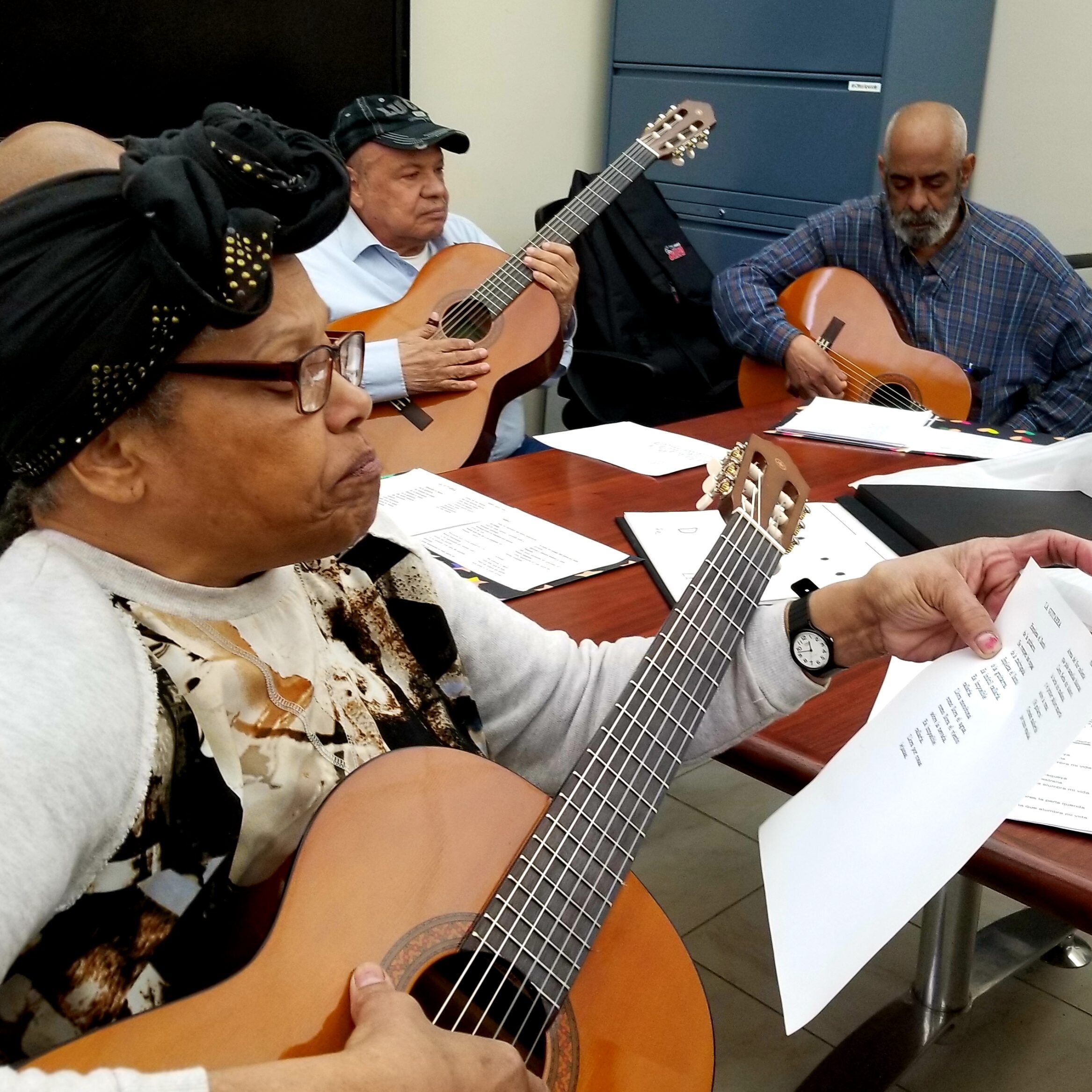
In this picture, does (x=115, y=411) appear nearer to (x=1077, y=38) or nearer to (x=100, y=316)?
(x=100, y=316)

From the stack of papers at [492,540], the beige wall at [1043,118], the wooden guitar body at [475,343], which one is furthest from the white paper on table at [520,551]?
the beige wall at [1043,118]

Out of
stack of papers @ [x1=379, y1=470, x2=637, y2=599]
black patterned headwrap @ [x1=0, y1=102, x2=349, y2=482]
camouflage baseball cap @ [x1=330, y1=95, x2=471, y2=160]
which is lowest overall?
stack of papers @ [x1=379, y1=470, x2=637, y2=599]

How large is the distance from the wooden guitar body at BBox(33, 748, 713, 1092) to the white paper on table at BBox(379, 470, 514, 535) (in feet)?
2.15

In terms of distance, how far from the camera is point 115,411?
0.79 meters

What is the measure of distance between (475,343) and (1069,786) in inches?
59.9

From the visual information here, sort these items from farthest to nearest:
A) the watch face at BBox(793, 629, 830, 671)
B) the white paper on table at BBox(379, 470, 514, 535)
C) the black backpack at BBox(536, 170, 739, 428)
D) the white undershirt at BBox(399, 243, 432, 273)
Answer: the black backpack at BBox(536, 170, 739, 428) → the white undershirt at BBox(399, 243, 432, 273) → the white paper on table at BBox(379, 470, 514, 535) → the watch face at BBox(793, 629, 830, 671)

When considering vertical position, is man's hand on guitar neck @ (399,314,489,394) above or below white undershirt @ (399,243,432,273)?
below

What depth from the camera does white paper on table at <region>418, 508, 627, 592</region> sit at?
1375 mm

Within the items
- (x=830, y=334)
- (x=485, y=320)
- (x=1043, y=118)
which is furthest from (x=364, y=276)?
(x=1043, y=118)

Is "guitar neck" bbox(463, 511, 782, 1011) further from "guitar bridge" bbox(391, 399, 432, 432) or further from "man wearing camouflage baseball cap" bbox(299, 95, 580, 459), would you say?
"man wearing camouflage baseball cap" bbox(299, 95, 580, 459)

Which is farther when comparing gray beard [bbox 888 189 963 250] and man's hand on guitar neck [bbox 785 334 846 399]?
gray beard [bbox 888 189 963 250]

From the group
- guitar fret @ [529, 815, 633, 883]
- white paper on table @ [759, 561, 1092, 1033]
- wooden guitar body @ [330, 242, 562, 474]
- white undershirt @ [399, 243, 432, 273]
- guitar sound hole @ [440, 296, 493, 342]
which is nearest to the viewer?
white paper on table @ [759, 561, 1092, 1033]

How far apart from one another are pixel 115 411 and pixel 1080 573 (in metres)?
0.93

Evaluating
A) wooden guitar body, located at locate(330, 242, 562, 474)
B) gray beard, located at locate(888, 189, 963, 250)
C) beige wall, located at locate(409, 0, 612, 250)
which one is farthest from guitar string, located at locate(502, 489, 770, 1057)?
beige wall, located at locate(409, 0, 612, 250)
